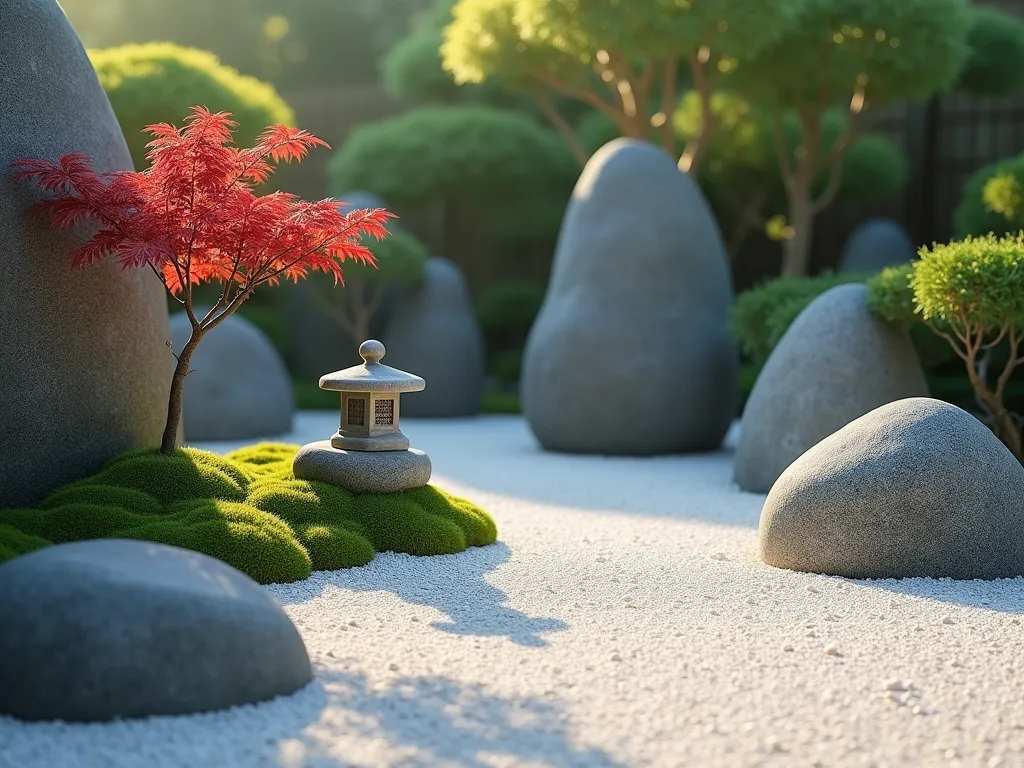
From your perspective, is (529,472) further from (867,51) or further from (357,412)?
(867,51)

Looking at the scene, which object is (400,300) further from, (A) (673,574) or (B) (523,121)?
(A) (673,574)

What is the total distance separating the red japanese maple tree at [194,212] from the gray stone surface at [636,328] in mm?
5511

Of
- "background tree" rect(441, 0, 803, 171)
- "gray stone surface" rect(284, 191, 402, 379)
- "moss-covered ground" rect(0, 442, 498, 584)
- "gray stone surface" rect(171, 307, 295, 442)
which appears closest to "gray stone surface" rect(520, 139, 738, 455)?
"background tree" rect(441, 0, 803, 171)

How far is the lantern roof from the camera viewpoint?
23.5 ft

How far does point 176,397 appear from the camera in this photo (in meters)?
7.07

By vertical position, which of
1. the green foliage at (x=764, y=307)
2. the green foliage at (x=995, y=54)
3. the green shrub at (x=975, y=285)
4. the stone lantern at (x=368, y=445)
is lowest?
the stone lantern at (x=368, y=445)

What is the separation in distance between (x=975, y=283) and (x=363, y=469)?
4332 millimetres

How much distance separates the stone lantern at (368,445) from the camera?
709 centimetres

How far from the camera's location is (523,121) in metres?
19.9

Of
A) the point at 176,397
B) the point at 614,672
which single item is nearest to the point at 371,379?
the point at 176,397

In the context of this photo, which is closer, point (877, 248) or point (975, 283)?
point (975, 283)

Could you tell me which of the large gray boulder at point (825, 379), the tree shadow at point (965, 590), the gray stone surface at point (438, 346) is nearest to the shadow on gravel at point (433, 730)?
the tree shadow at point (965, 590)

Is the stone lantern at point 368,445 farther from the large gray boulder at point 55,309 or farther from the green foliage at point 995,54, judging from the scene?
the green foliage at point 995,54

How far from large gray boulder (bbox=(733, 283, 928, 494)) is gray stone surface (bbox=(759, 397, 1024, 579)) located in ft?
9.06
